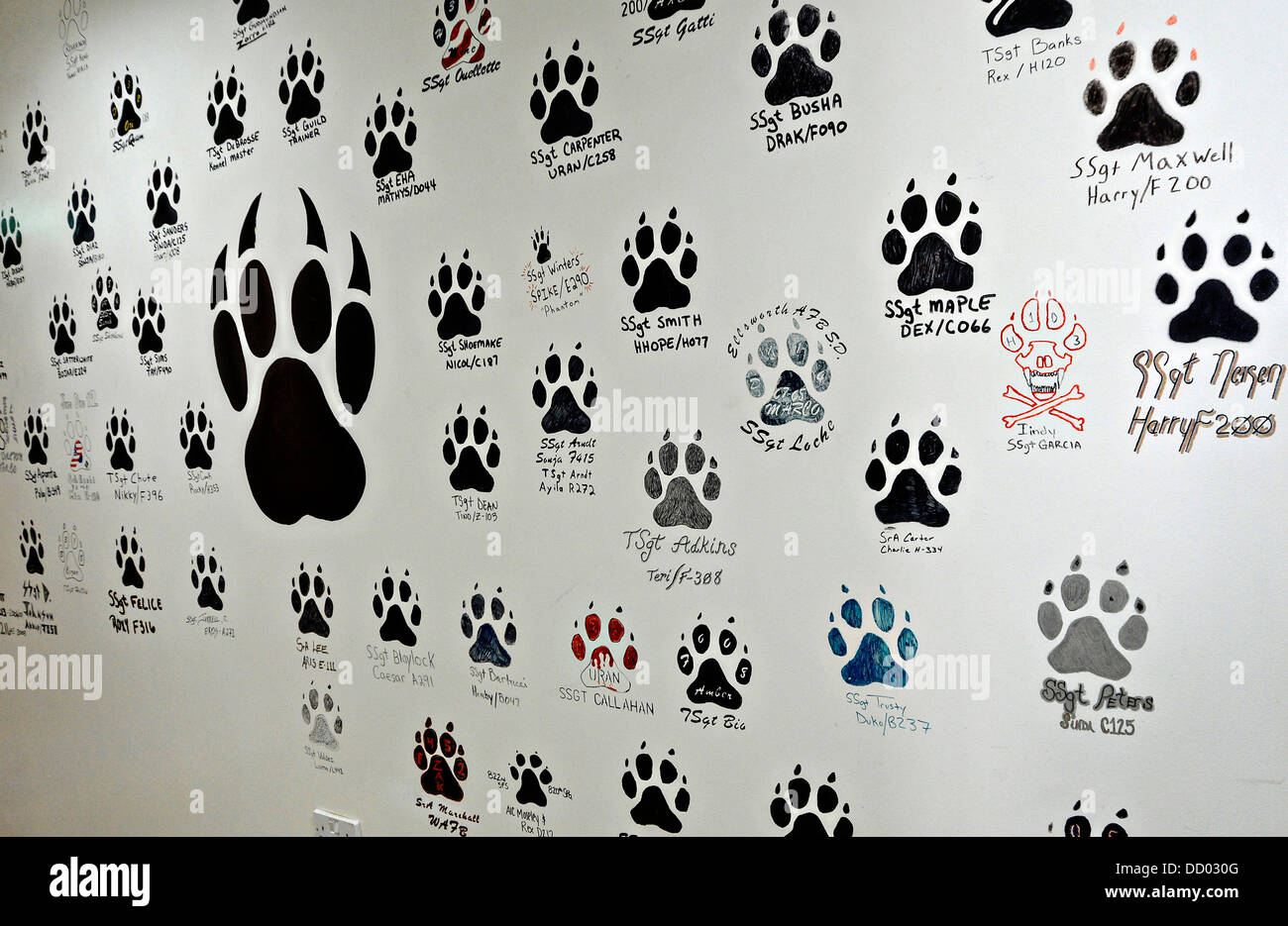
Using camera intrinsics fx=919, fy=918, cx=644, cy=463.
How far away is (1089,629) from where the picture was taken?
1252 millimetres

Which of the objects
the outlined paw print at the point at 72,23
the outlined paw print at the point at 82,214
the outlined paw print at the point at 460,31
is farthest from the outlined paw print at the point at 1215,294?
the outlined paw print at the point at 72,23

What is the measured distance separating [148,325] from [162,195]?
33cm

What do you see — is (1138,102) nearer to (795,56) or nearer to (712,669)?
(795,56)

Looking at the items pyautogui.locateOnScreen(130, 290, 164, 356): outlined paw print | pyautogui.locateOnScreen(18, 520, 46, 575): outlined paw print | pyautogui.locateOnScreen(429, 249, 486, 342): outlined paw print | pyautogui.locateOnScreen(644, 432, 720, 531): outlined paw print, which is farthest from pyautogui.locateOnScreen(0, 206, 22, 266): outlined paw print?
pyautogui.locateOnScreen(644, 432, 720, 531): outlined paw print

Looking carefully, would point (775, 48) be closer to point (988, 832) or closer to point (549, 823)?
point (988, 832)

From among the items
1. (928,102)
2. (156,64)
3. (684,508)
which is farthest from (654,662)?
(156,64)

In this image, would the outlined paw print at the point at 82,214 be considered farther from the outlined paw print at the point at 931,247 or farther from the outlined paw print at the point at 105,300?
the outlined paw print at the point at 931,247

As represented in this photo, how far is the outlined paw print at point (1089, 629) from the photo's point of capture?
1228mm

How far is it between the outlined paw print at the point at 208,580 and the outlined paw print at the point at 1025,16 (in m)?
1.99

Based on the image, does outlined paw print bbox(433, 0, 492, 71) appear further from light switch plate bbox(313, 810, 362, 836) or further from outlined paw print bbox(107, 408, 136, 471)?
light switch plate bbox(313, 810, 362, 836)

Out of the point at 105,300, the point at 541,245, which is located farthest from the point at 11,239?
the point at 541,245

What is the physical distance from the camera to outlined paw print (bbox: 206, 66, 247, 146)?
213 cm

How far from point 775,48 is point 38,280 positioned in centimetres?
230

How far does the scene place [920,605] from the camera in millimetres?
1357
